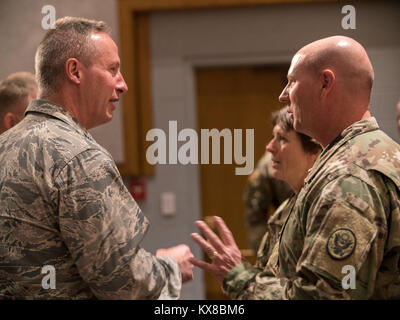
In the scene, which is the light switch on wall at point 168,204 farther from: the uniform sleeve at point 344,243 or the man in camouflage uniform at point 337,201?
the uniform sleeve at point 344,243

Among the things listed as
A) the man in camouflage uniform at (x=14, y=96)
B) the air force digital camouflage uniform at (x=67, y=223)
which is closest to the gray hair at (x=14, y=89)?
the man in camouflage uniform at (x=14, y=96)

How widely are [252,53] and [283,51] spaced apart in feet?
0.83

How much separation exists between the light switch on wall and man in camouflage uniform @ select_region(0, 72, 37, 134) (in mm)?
723

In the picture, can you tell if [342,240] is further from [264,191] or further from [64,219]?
[264,191]

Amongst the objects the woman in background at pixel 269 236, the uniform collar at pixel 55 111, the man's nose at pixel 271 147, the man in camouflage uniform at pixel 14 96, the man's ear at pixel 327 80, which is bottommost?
the woman in background at pixel 269 236

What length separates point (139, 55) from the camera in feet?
7.66

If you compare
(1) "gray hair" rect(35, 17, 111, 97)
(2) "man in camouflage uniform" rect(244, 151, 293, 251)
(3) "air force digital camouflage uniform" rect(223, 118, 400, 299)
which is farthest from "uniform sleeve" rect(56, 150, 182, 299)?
(2) "man in camouflage uniform" rect(244, 151, 293, 251)

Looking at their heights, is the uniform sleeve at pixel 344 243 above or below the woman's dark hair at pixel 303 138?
below

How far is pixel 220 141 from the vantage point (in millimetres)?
1521

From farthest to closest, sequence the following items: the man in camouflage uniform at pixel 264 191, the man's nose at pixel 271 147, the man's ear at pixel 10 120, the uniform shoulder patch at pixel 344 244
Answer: the man in camouflage uniform at pixel 264 191
the man's ear at pixel 10 120
the man's nose at pixel 271 147
the uniform shoulder patch at pixel 344 244

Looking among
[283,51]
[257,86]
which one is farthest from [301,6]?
[257,86]

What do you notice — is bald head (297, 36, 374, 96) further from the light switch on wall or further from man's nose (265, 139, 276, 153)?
the light switch on wall

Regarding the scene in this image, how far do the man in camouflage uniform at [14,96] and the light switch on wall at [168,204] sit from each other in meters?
0.72

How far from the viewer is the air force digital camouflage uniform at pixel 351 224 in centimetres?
109
